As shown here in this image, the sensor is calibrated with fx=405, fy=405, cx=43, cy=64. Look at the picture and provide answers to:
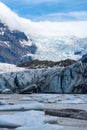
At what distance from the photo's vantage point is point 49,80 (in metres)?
40.0

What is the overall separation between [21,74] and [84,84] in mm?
8466

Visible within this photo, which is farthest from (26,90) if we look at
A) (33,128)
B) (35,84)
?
(33,128)

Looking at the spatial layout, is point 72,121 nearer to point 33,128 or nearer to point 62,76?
point 33,128

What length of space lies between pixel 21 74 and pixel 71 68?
20.8 feet

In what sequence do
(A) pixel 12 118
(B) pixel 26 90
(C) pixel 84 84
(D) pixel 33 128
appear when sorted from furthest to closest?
(B) pixel 26 90 → (C) pixel 84 84 → (A) pixel 12 118 → (D) pixel 33 128

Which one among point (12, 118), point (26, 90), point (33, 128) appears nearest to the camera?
point (33, 128)

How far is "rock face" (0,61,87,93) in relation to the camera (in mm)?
38844

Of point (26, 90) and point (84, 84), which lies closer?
point (84, 84)

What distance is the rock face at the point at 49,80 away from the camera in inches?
1529

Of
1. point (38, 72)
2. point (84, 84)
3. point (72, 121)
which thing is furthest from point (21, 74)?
point (72, 121)

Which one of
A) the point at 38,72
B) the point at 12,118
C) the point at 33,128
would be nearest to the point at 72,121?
the point at 12,118

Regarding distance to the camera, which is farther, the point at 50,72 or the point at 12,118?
the point at 50,72

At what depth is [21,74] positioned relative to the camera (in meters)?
44.0

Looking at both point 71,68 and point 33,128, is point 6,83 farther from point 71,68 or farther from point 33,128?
point 33,128
